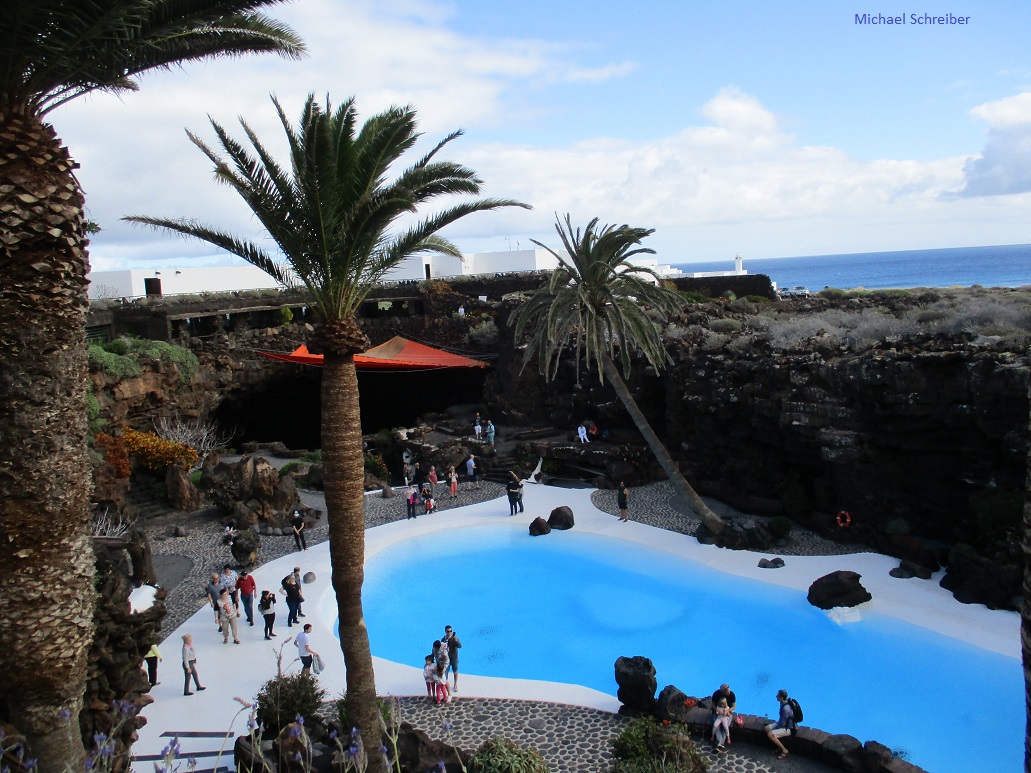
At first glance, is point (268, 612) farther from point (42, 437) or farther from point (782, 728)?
point (42, 437)

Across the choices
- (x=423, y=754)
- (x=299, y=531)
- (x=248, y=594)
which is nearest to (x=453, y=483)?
(x=299, y=531)

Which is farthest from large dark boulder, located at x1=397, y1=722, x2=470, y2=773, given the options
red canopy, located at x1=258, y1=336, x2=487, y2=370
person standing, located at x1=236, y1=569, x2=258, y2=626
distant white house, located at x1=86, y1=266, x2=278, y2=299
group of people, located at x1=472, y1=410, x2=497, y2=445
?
distant white house, located at x1=86, y1=266, x2=278, y2=299

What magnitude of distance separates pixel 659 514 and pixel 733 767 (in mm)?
11259

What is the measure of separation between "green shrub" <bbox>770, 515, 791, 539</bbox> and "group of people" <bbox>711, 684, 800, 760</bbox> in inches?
311

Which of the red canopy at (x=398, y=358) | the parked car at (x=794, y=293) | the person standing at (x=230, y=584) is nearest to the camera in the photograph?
the person standing at (x=230, y=584)

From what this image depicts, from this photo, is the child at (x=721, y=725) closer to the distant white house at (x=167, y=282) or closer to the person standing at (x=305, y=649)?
the person standing at (x=305, y=649)

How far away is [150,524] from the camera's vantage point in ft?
71.8

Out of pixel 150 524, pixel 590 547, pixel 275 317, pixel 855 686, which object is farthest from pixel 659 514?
pixel 275 317

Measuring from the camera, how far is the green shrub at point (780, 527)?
59.2ft

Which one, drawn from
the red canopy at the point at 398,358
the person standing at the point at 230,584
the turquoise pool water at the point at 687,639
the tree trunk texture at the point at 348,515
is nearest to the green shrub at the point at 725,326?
the turquoise pool water at the point at 687,639

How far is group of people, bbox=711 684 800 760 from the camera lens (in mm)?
10234

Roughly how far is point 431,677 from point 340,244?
6891mm

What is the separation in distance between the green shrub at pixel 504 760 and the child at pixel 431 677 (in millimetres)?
2802

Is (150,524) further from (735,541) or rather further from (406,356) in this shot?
(735,541)
